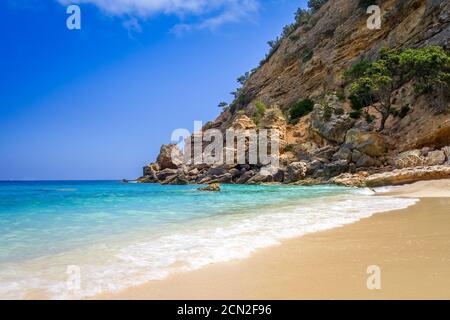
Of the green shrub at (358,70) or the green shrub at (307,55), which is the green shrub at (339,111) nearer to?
the green shrub at (358,70)

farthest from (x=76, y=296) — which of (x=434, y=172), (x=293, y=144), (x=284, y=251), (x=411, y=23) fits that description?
(x=411, y=23)

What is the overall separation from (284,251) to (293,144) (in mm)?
35544

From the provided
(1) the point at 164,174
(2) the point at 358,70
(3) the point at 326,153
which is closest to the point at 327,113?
(2) the point at 358,70

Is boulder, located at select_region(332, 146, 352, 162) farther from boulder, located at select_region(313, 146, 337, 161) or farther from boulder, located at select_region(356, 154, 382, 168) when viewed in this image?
boulder, located at select_region(313, 146, 337, 161)

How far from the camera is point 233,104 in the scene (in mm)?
63281

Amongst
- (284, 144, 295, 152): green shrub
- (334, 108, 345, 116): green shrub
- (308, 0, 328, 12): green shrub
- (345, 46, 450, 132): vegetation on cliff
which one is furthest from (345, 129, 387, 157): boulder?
(308, 0, 328, 12): green shrub

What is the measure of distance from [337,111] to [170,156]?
1257 inches

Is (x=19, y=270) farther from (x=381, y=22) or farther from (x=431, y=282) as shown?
(x=381, y=22)

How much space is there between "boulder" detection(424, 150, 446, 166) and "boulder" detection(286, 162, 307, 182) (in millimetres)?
12017

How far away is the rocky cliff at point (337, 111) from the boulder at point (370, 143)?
8cm

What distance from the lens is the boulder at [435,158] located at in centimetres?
2070

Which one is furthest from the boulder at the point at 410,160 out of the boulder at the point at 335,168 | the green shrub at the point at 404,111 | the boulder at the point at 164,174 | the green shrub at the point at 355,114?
the boulder at the point at 164,174

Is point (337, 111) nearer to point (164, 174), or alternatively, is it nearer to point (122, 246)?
point (164, 174)

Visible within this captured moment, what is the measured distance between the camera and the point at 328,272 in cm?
385
